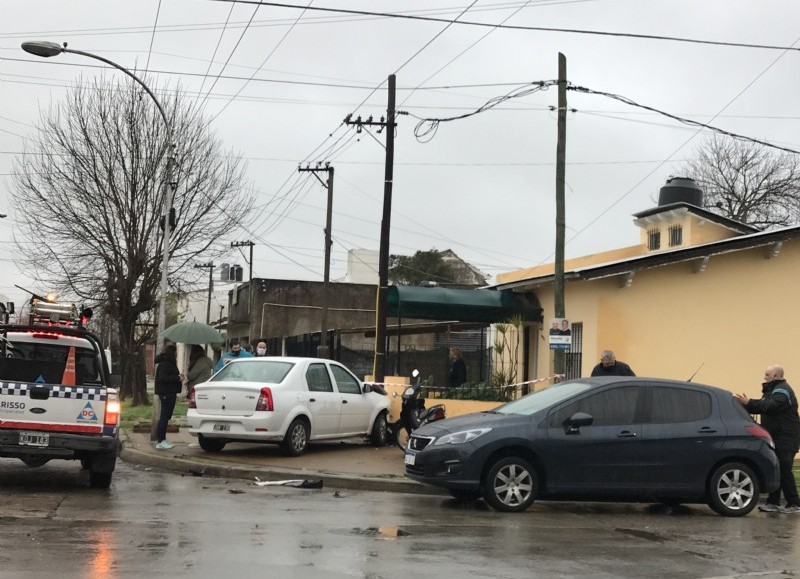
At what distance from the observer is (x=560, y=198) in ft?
61.3

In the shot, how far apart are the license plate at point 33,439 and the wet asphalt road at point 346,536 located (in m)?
0.58

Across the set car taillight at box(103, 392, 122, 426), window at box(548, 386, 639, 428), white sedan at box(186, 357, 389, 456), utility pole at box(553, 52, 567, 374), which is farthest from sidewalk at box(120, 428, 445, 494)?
utility pole at box(553, 52, 567, 374)

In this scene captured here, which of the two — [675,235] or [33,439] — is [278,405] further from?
[675,235]

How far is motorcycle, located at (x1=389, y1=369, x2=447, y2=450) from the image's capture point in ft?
51.0

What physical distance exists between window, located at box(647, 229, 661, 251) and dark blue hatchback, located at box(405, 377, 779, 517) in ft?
82.8

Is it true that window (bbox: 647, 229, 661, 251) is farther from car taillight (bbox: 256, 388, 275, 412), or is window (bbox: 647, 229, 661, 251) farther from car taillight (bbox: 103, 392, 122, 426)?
car taillight (bbox: 103, 392, 122, 426)

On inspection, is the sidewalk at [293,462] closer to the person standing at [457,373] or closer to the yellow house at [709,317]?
the person standing at [457,373]


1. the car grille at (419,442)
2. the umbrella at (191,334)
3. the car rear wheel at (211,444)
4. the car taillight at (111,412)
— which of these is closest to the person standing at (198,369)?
the umbrella at (191,334)

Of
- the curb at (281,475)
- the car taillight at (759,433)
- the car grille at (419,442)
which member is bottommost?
the curb at (281,475)

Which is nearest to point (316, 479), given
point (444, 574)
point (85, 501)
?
point (85, 501)

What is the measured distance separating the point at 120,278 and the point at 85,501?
69.1 ft

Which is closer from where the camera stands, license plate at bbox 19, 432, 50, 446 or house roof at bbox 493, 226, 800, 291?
license plate at bbox 19, 432, 50, 446

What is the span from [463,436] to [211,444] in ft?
19.9

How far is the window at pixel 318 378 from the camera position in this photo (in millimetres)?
15844
